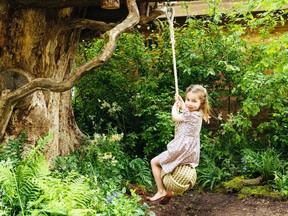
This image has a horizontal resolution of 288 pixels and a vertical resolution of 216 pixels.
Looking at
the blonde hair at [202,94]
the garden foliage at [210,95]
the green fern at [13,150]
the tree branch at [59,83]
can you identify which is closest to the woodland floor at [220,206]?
the garden foliage at [210,95]

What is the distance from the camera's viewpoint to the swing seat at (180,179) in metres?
4.87

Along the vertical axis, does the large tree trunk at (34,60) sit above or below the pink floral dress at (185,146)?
above

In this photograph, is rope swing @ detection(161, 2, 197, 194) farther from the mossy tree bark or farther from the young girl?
the mossy tree bark

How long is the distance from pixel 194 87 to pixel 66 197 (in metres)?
1.88

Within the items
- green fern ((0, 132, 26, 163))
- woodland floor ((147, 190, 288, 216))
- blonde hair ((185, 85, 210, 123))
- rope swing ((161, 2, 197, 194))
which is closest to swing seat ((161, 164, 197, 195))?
rope swing ((161, 2, 197, 194))

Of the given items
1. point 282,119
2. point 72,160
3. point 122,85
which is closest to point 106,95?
point 122,85

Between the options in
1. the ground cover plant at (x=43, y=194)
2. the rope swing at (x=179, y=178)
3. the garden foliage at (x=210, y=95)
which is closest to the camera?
the ground cover plant at (x=43, y=194)

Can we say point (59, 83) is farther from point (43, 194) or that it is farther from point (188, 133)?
point (188, 133)

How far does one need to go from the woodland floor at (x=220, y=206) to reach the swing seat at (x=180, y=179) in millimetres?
1224

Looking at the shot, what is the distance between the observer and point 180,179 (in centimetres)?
488

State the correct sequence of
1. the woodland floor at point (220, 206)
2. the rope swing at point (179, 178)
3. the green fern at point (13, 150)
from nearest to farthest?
1. the rope swing at point (179, 178)
2. the green fern at point (13, 150)
3. the woodland floor at point (220, 206)

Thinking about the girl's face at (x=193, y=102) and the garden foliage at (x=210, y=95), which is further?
the garden foliage at (x=210, y=95)

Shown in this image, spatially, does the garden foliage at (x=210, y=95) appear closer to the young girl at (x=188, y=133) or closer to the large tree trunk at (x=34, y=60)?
the large tree trunk at (x=34, y=60)

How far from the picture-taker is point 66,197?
408 cm
